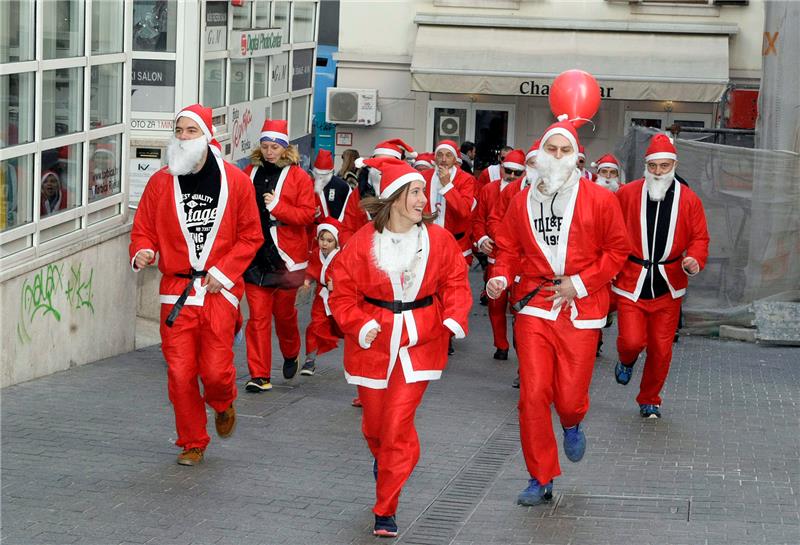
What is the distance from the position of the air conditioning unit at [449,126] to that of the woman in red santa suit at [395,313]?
19.1 meters

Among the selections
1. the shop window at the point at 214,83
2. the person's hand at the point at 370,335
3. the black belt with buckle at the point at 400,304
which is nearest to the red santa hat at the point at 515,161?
the shop window at the point at 214,83

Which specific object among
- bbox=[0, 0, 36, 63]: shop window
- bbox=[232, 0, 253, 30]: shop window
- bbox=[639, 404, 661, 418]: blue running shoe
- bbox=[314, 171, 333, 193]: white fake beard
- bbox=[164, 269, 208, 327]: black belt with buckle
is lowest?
bbox=[639, 404, 661, 418]: blue running shoe

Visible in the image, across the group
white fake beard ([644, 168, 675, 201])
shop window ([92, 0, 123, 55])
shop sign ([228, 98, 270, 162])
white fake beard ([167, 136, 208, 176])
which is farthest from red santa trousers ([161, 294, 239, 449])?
shop sign ([228, 98, 270, 162])

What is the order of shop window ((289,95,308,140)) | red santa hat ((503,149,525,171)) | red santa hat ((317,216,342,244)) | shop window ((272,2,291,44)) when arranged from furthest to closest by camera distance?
shop window ((289,95,308,140)) < shop window ((272,2,291,44)) < red santa hat ((503,149,525,171)) < red santa hat ((317,216,342,244))

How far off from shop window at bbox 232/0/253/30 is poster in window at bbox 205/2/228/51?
412 mm

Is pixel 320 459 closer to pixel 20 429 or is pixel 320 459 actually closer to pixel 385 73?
pixel 20 429

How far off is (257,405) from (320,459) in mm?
1748

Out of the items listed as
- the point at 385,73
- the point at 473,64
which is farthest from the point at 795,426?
the point at 385,73

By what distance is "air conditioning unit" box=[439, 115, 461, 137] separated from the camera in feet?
85.3

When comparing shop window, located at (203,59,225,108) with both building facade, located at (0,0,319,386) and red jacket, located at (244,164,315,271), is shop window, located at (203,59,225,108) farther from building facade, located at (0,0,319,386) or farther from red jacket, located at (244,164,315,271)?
red jacket, located at (244,164,315,271)

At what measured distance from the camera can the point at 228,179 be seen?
8062 mm

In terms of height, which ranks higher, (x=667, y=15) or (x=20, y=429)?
(x=667, y=15)

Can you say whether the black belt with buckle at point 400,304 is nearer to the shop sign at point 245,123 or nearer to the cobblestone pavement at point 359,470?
the cobblestone pavement at point 359,470

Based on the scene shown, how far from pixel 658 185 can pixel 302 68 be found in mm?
10138
